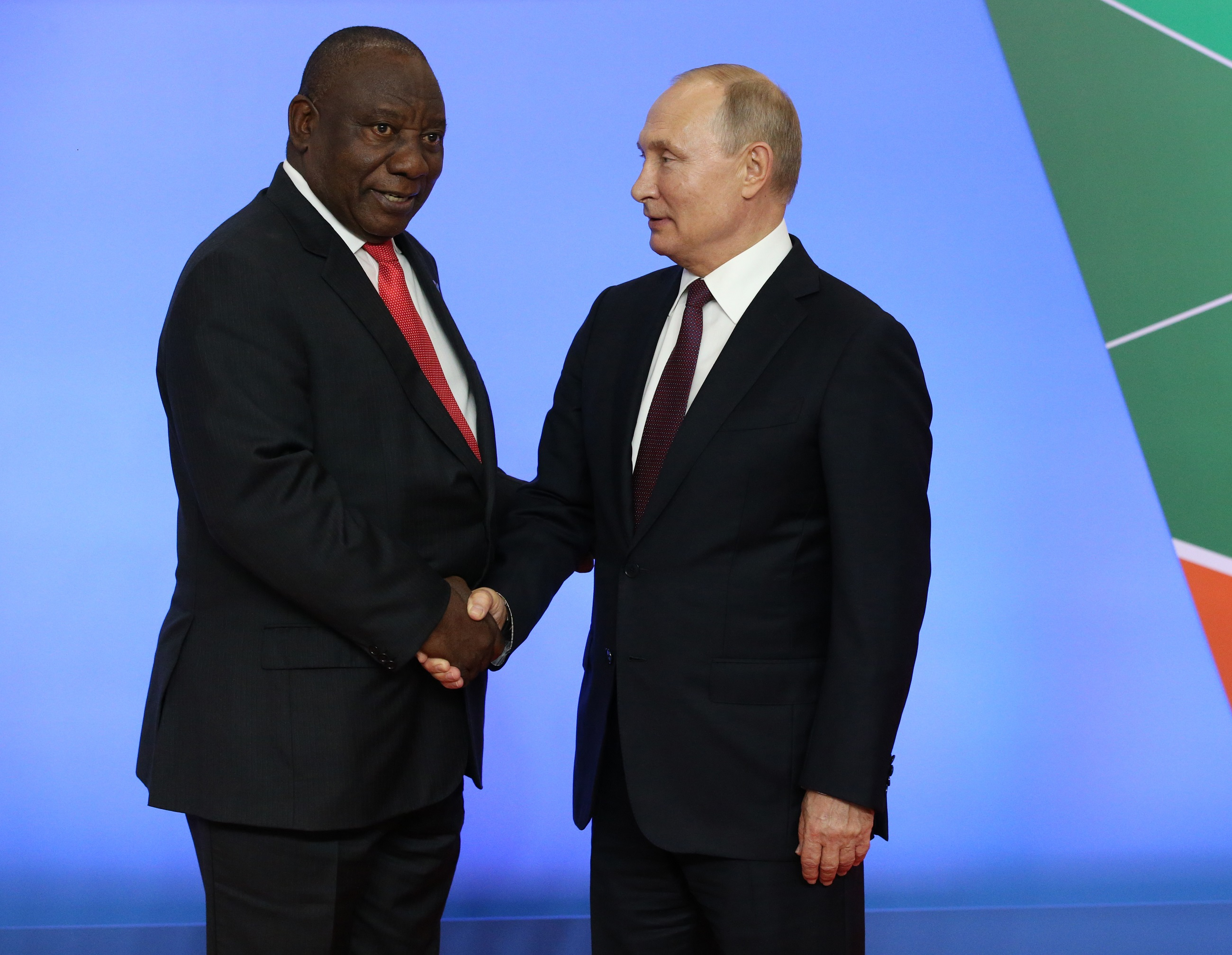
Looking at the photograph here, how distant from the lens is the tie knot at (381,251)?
6.30 feet

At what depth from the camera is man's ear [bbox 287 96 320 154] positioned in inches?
72.0

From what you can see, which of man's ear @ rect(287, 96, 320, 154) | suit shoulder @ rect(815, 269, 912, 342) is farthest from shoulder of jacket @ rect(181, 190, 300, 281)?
suit shoulder @ rect(815, 269, 912, 342)

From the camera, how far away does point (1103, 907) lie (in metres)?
3.46

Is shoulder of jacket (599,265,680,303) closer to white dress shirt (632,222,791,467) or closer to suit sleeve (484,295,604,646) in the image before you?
suit sleeve (484,295,604,646)

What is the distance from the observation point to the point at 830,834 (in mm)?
1696

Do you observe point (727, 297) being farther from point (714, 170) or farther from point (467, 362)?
point (467, 362)

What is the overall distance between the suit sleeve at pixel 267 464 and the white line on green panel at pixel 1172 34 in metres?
2.89

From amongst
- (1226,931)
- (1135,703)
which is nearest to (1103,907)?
(1226,931)

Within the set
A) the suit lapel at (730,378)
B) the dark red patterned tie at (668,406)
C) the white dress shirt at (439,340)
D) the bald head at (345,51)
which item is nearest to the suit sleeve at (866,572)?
the suit lapel at (730,378)

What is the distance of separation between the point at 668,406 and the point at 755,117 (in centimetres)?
47

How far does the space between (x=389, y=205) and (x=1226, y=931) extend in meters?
3.03

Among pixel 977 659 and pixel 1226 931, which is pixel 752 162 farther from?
pixel 1226 931

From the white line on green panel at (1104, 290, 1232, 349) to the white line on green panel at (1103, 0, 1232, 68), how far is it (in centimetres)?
6

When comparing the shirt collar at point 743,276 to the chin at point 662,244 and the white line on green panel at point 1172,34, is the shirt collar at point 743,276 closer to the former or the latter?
the chin at point 662,244
